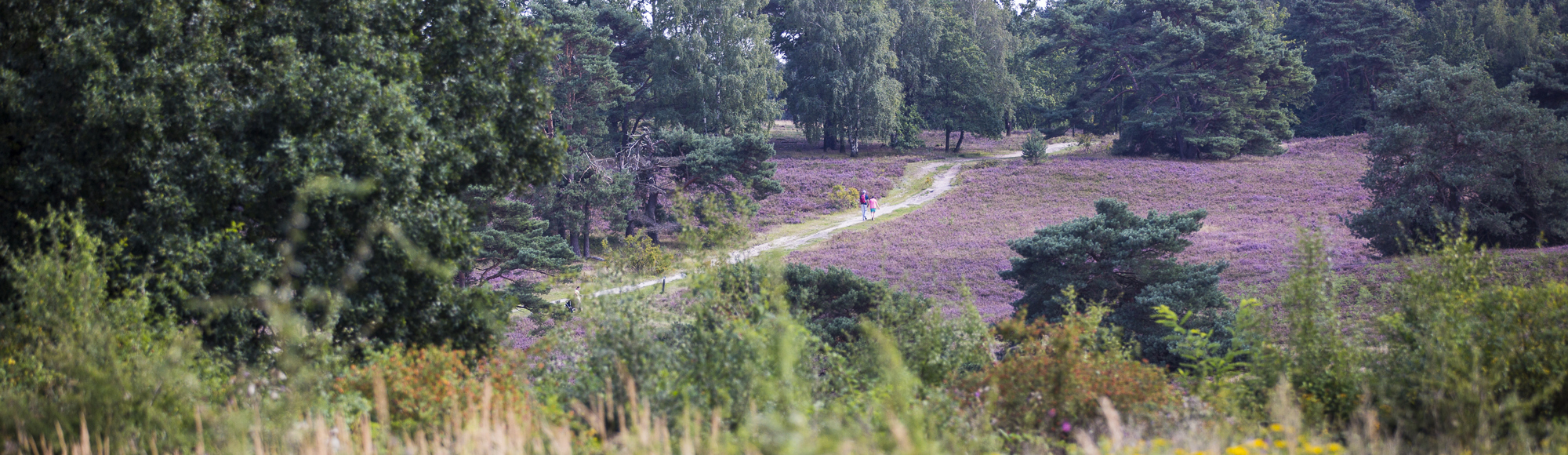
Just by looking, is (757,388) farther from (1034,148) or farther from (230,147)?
(1034,148)

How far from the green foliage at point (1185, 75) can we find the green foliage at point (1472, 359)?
1459 inches

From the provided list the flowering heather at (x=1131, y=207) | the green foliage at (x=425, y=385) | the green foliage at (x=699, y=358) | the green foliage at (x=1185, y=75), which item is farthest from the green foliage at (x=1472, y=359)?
the green foliage at (x=1185, y=75)

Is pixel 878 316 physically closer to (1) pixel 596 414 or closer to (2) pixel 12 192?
(1) pixel 596 414

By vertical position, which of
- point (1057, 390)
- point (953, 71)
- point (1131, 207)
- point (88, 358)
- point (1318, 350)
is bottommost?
point (1131, 207)

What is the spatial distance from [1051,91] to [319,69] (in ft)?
193

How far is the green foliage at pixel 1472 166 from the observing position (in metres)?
18.8

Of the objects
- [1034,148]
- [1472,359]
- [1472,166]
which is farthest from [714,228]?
[1034,148]

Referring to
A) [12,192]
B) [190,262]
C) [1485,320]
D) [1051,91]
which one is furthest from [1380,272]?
[1051,91]

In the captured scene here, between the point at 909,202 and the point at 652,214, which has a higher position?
the point at 652,214

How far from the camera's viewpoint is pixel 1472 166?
1909 cm

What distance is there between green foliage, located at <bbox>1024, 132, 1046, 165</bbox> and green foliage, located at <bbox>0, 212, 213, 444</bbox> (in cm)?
3990

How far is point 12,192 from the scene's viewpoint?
723 centimetres

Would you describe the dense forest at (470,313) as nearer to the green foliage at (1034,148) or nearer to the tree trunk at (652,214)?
the tree trunk at (652,214)

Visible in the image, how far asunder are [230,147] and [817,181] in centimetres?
3424
